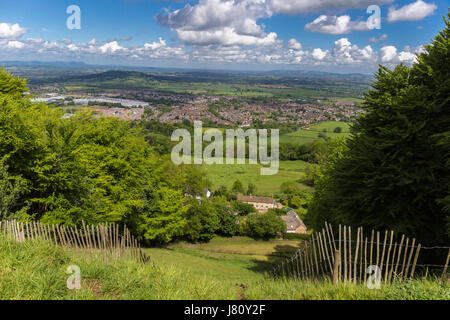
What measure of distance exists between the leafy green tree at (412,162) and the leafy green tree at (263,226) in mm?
27462

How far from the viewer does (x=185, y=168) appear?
35.4 m

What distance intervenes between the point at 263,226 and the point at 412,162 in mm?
30577

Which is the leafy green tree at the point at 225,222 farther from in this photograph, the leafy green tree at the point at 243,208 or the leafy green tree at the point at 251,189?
the leafy green tree at the point at 251,189

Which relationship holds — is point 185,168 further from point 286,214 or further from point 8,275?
point 8,275

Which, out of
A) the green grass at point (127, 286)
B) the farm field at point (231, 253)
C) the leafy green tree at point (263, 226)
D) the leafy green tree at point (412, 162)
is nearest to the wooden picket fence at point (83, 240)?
the green grass at point (127, 286)

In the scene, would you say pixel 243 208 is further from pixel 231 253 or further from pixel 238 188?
pixel 231 253

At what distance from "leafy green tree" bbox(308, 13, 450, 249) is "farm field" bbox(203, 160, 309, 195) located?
51.3m

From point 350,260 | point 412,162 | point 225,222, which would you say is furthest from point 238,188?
point 350,260

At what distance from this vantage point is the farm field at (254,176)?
66.7m

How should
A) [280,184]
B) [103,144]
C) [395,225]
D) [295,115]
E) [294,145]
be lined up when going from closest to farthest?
[395,225] < [103,144] < [280,184] < [294,145] < [295,115]

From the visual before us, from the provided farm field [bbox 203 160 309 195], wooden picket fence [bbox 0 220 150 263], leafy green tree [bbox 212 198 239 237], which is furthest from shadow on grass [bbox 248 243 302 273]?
farm field [bbox 203 160 309 195]

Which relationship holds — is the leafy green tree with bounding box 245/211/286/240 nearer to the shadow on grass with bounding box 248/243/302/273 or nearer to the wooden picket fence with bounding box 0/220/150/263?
the shadow on grass with bounding box 248/243/302/273

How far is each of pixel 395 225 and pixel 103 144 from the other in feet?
59.5

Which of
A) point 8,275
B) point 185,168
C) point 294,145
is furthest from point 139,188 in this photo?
point 294,145
